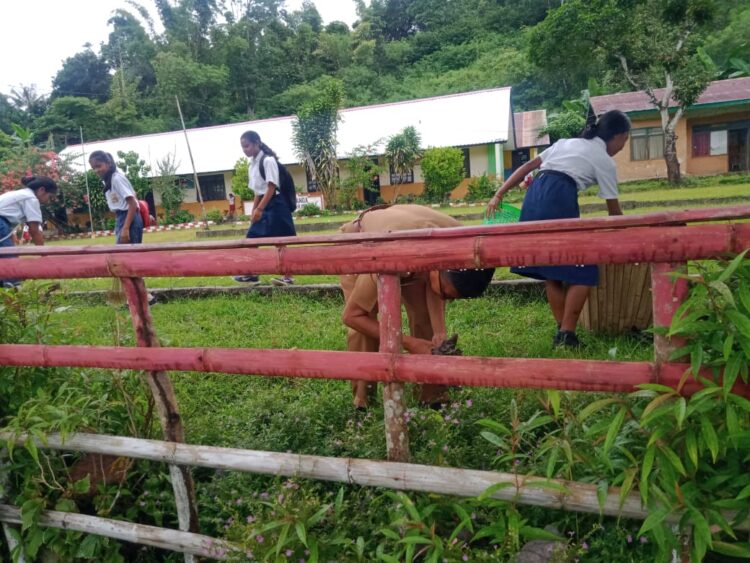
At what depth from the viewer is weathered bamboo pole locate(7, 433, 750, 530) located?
1778mm

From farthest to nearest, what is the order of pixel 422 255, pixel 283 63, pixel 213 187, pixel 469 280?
pixel 283 63
pixel 213 187
pixel 469 280
pixel 422 255

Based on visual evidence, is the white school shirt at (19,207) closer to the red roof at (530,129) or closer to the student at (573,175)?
the student at (573,175)

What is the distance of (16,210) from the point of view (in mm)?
A: 5965

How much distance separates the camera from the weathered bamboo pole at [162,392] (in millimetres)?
2416

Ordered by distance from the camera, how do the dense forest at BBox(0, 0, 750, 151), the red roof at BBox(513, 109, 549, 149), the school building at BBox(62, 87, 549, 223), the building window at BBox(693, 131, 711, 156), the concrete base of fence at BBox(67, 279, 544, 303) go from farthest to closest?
the dense forest at BBox(0, 0, 750, 151), the red roof at BBox(513, 109, 549, 149), the school building at BBox(62, 87, 549, 223), the building window at BBox(693, 131, 711, 156), the concrete base of fence at BBox(67, 279, 544, 303)

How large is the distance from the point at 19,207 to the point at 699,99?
20.9 metres

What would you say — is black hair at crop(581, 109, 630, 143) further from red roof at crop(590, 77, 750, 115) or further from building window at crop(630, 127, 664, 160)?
building window at crop(630, 127, 664, 160)

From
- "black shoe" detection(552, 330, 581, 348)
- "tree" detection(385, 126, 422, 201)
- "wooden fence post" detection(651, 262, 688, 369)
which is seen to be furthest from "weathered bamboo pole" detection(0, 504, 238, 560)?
"tree" detection(385, 126, 422, 201)

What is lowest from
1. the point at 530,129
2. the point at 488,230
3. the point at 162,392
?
the point at 162,392

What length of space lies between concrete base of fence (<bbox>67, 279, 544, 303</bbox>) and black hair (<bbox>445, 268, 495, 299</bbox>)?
2.61m

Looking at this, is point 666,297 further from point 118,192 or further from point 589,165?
point 118,192

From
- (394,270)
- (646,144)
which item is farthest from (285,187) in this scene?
(646,144)

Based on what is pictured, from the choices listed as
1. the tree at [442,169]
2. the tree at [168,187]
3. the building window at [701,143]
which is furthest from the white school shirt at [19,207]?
the building window at [701,143]

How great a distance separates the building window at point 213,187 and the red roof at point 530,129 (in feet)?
42.9
